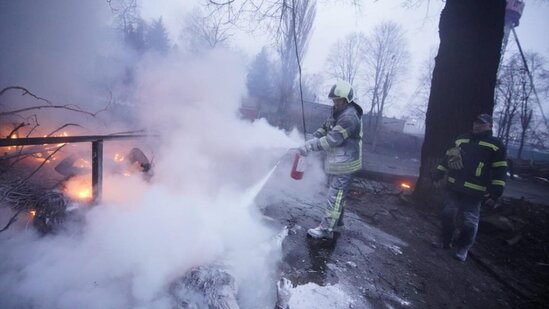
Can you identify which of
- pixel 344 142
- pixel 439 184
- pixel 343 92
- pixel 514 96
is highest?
pixel 514 96

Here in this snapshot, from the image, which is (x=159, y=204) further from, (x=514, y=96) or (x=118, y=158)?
(x=514, y=96)

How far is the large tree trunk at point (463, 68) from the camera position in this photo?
18.3 feet

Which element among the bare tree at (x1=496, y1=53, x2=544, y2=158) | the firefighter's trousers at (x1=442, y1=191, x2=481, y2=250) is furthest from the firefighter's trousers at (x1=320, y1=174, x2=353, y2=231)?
the bare tree at (x1=496, y1=53, x2=544, y2=158)

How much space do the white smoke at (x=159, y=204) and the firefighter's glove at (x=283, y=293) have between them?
3.2 inches

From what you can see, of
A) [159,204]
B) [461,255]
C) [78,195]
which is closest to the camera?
[159,204]

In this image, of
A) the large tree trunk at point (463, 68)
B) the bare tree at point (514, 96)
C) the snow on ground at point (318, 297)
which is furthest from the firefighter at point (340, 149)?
the bare tree at point (514, 96)

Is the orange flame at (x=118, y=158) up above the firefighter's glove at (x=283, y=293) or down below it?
above

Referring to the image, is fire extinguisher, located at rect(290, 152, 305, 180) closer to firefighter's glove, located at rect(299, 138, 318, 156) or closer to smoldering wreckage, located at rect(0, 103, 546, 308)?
smoldering wreckage, located at rect(0, 103, 546, 308)

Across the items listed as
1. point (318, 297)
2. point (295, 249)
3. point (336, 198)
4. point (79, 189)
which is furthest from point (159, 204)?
point (336, 198)

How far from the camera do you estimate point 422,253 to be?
426 centimetres

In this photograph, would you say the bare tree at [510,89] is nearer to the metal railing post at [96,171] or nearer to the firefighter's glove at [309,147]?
the firefighter's glove at [309,147]

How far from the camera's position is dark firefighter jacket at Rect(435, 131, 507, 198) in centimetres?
392

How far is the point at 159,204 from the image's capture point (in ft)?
11.4

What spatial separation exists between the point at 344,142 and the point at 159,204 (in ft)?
8.51
